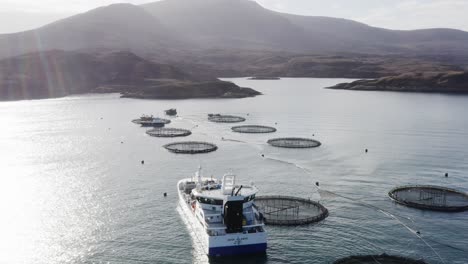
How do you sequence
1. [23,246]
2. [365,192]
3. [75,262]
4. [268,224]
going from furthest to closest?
A: 1. [365,192]
2. [268,224]
3. [23,246]
4. [75,262]

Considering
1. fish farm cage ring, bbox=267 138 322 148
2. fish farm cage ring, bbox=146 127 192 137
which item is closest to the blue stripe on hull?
fish farm cage ring, bbox=267 138 322 148

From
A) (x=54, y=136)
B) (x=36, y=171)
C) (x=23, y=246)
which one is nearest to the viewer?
(x=23, y=246)

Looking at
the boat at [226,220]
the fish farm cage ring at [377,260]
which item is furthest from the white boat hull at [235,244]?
the fish farm cage ring at [377,260]

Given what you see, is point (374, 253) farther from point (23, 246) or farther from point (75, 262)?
point (23, 246)

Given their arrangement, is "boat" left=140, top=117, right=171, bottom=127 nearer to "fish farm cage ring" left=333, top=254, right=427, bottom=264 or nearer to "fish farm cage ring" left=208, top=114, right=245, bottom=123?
"fish farm cage ring" left=208, top=114, right=245, bottom=123

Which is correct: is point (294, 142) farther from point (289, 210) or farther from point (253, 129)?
point (289, 210)

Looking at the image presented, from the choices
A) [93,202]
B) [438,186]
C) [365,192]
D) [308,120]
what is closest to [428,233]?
[365,192]

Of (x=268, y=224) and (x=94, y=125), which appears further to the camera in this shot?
(x=94, y=125)
